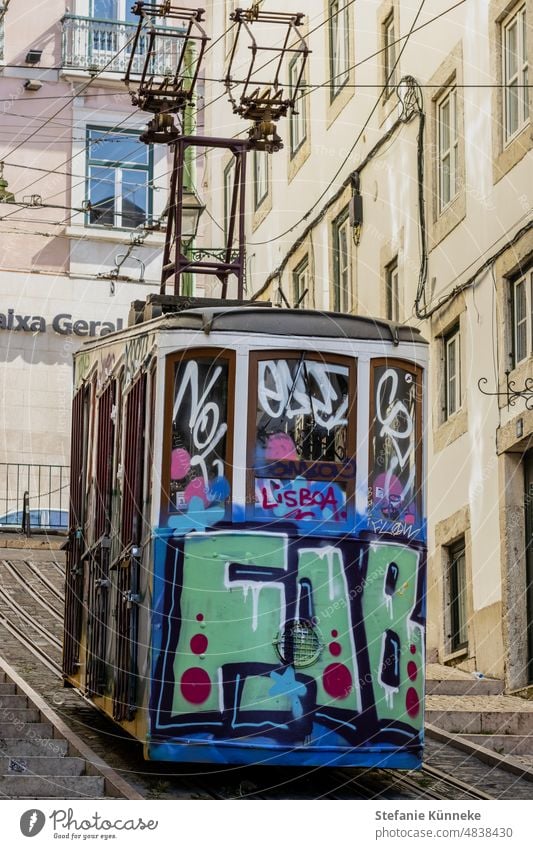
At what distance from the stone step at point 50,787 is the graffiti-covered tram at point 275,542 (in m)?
0.47

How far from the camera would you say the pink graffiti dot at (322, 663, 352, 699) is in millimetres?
11766

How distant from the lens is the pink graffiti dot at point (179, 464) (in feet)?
39.6

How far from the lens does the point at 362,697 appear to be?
11.8 metres

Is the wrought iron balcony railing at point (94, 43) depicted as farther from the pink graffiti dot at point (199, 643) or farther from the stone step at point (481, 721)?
the pink graffiti dot at point (199, 643)

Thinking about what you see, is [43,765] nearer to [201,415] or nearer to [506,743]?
[201,415]

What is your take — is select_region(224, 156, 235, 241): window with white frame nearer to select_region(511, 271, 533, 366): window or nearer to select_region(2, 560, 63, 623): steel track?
select_region(2, 560, 63, 623): steel track

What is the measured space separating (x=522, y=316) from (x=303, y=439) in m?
5.90

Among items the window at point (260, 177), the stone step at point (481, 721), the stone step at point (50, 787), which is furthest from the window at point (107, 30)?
the stone step at point (50, 787)

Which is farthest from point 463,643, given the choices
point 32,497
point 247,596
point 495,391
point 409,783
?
point 32,497

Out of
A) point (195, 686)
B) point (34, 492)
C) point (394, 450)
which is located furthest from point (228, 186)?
point (195, 686)

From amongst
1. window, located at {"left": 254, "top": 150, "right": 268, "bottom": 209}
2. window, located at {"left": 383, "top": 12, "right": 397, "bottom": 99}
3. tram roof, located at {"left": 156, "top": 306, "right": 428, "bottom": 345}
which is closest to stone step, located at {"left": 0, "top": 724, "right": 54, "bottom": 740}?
tram roof, located at {"left": 156, "top": 306, "right": 428, "bottom": 345}

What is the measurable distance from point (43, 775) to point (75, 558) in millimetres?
3422

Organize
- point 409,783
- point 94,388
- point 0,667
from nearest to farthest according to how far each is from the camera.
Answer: point 409,783, point 94,388, point 0,667
